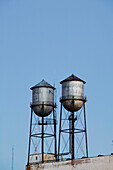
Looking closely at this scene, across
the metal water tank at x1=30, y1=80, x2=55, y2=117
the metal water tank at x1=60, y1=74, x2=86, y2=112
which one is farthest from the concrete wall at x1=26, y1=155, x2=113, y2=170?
the metal water tank at x1=60, y1=74, x2=86, y2=112

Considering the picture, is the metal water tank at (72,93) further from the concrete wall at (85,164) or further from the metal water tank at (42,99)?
the concrete wall at (85,164)

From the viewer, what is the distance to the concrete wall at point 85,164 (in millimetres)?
53469

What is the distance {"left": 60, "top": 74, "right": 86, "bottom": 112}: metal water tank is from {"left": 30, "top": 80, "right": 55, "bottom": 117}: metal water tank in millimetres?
2969

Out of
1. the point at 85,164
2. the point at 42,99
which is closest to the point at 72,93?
the point at 42,99

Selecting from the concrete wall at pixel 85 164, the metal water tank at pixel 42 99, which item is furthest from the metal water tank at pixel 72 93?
the concrete wall at pixel 85 164

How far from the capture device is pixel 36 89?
2660 inches

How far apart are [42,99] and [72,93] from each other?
5.19 metres

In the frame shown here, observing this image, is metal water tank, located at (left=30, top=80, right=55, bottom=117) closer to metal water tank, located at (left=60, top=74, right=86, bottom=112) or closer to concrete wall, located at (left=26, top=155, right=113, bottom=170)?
metal water tank, located at (left=60, top=74, right=86, bottom=112)

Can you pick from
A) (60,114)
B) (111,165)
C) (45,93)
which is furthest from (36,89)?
(111,165)

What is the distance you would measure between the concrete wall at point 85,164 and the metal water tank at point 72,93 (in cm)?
836

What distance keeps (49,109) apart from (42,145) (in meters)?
5.42

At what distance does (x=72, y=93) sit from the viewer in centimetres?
6391

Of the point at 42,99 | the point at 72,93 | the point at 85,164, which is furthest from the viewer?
the point at 42,99

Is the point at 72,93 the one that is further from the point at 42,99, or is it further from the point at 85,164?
the point at 85,164
